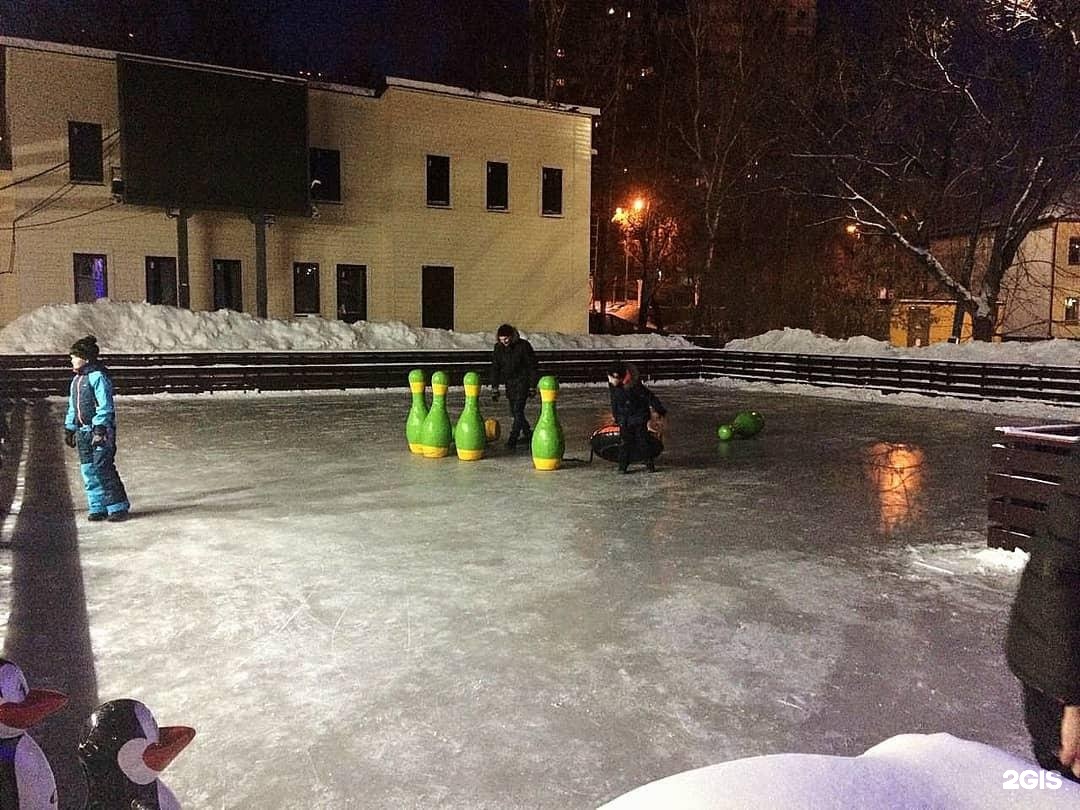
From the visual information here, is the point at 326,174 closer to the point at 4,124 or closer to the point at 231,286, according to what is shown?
the point at 231,286

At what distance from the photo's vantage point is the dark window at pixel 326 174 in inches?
974

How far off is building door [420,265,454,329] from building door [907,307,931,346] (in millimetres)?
19700

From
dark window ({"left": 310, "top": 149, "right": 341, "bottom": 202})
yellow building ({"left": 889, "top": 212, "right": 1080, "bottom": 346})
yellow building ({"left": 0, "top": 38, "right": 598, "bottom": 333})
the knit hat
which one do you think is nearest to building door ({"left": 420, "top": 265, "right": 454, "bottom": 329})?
yellow building ({"left": 0, "top": 38, "right": 598, "bottom": 333})

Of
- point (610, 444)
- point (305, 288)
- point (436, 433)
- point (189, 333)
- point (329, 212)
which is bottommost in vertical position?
point (610, 444)

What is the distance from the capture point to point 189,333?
809 inches

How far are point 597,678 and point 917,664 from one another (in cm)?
175

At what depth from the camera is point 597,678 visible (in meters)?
4.30

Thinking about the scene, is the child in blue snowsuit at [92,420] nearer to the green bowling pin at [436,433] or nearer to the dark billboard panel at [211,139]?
the green bowling pin at [436,433]

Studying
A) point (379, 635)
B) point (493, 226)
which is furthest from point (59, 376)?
point (379, 635)

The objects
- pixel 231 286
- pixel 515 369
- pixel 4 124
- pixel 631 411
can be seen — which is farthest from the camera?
pixel 231 286

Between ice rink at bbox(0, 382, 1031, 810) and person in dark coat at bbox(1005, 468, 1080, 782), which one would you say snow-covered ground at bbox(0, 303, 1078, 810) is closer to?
ice rink at bbox(0, 382, 1031, 810)

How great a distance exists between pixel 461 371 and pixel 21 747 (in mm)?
19484

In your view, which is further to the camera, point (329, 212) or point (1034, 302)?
point (1034, 302)

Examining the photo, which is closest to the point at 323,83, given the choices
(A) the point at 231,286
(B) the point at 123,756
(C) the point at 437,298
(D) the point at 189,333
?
(A) the point at 231,286
